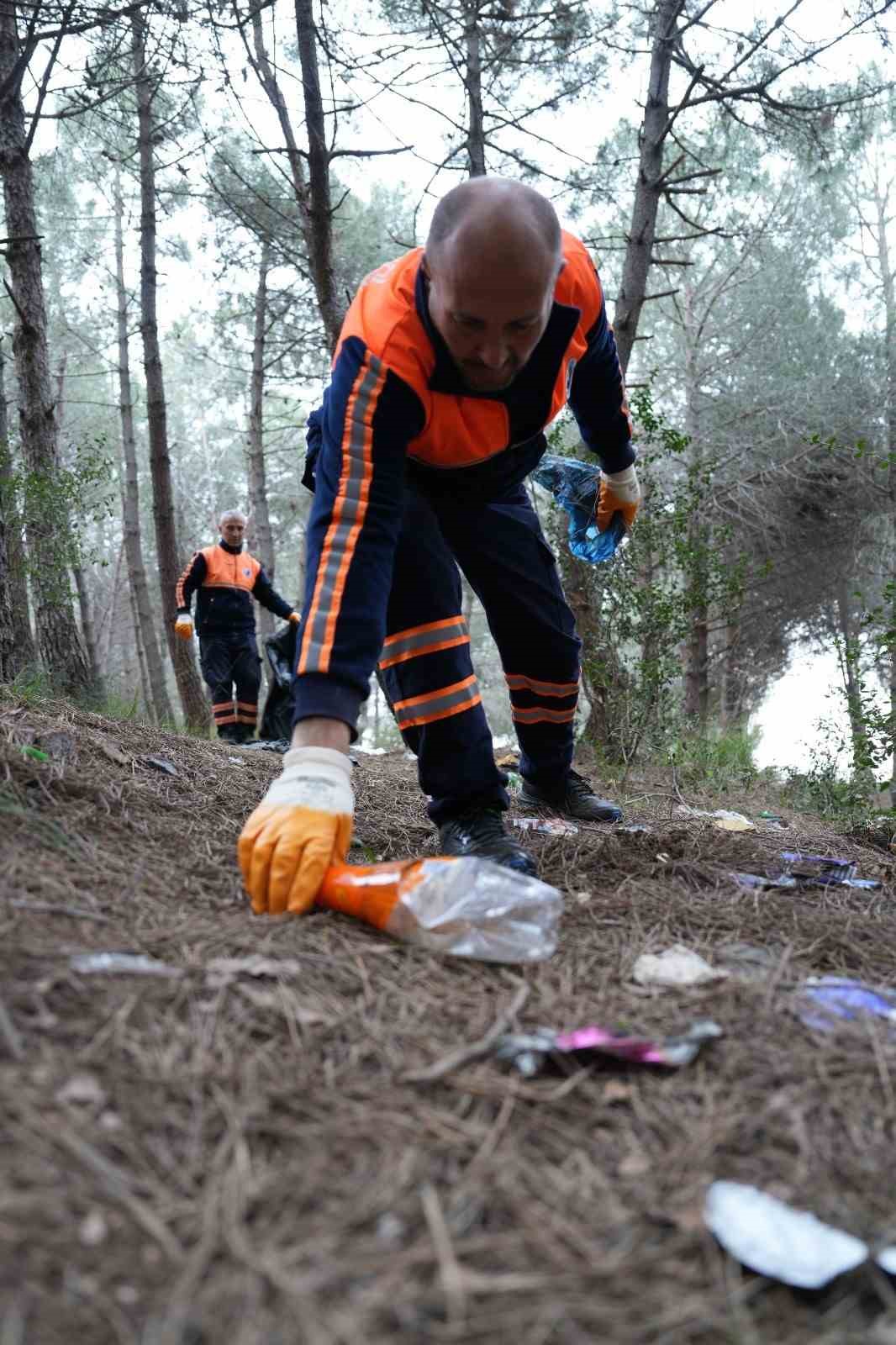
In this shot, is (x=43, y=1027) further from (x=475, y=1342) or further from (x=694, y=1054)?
(x=694, y=1054)

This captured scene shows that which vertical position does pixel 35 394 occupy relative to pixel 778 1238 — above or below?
above

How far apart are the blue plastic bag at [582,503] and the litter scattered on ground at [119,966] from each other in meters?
2.26

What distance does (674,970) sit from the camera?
1486 mm

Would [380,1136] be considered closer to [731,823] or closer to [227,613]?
[731,823]

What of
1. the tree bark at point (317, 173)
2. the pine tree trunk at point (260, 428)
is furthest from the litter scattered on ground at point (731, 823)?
the pine tree trunk at point (260, 428)

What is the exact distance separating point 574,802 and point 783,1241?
2147 mm

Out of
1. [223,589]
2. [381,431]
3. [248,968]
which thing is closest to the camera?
[248,968]

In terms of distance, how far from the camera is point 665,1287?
0.80m

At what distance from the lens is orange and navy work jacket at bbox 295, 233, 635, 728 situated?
71.6 inches

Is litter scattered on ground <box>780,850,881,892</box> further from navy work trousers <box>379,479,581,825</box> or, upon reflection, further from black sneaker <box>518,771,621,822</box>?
navy work trousers <box>379,479,581,825</box>

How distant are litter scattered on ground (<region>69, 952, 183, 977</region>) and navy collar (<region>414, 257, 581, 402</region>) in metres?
1.32

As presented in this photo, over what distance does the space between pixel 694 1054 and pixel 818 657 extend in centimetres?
1378

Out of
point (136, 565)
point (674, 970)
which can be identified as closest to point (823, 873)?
point (674, 970)

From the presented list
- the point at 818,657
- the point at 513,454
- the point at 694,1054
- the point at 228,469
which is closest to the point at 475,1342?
the point at 694,1054
